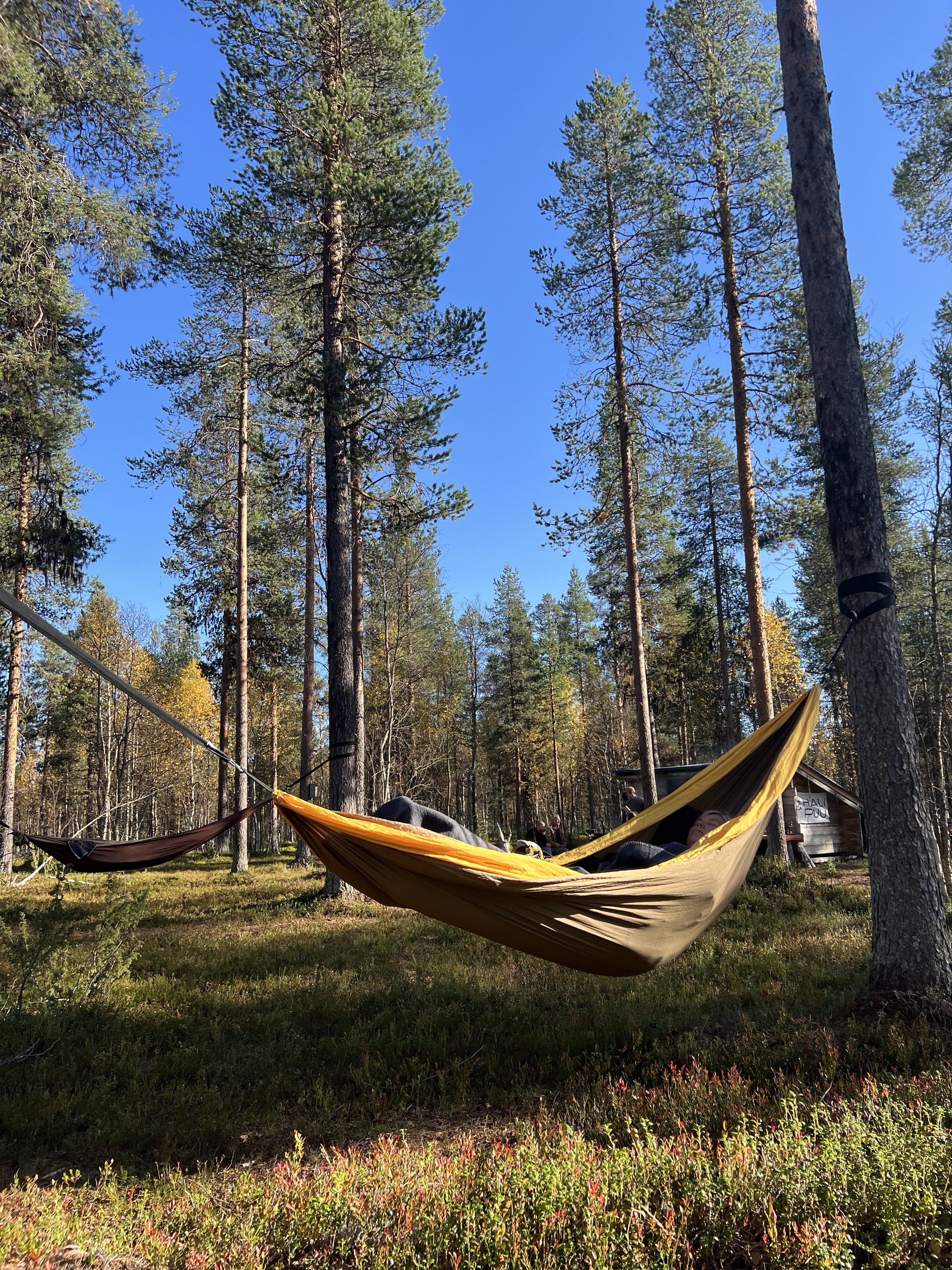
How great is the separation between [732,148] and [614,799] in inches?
1048

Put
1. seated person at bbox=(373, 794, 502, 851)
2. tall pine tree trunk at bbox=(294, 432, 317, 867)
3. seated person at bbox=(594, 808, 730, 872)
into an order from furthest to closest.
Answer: tall pine tree trunk at bbox=(294, 432, 317, 867), seated person at bbox=(373, 794, 502, 851), seated person at bbox=(594, 808, 730, 872)

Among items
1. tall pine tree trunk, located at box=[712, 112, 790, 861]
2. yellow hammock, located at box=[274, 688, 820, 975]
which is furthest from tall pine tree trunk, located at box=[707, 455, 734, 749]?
yellow hammock, located at box=[274, 688, 820, 975]

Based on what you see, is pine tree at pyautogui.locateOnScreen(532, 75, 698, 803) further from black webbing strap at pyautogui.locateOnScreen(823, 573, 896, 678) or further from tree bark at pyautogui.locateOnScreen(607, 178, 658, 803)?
black webbing strap at pyautogui.locateOnScreen(823, 573, 896, 678)

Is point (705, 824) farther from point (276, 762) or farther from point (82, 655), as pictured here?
point (276, 762)

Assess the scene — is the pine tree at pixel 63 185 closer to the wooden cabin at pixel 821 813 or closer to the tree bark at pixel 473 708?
the wooden cabin at pixel 821 813

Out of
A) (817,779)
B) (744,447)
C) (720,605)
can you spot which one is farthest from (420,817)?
(720,605)

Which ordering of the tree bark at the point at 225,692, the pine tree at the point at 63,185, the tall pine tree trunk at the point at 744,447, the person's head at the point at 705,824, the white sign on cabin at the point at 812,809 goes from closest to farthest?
the person's head at the point at 705,824, the pine tree at the point at 63,185, the tall pine tree trunk at the point at 744,447, the white sign on cabin at the point at 812,809, the tree bark at the point at 225,692

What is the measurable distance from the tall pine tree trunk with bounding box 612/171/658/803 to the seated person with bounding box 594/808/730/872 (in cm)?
576

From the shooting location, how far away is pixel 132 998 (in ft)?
16.9

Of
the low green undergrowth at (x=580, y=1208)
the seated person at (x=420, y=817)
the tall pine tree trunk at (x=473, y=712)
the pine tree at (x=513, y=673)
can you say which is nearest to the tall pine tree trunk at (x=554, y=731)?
the pine tree at (x=513, y=673)

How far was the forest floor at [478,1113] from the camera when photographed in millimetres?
2229

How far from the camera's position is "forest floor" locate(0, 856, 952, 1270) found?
2229 mm

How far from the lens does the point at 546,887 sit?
3139 millimetres

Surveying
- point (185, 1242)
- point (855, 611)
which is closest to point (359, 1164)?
point (185, 1242)
